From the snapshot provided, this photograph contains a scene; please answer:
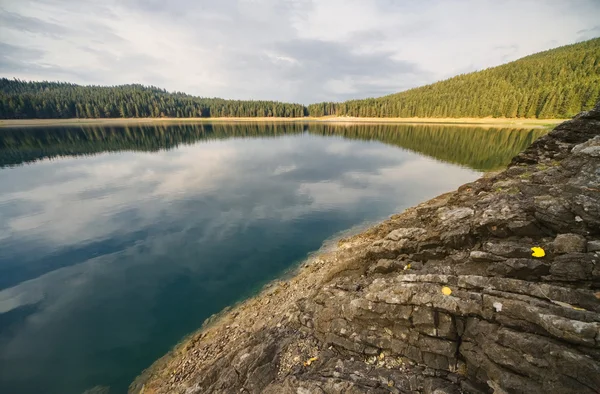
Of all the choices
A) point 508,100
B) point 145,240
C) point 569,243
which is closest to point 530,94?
point 508,100

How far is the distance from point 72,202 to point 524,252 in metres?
44.9

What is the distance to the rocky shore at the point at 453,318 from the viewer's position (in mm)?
6344

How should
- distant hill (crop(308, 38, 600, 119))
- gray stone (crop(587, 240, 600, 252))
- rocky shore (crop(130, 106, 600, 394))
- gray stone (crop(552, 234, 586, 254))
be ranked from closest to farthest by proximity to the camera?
rocky shore (crop(130, 106, 600, 394)) → gray stone (crop(587, 240, 600, 252)) → gray stone (crop(552, 234, 586, 254)) → distant hill (crop(308, 38, 600, 119))

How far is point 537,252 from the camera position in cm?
816

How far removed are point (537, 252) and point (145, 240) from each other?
89.0 feet

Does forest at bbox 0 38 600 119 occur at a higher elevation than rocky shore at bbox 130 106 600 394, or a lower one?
higher

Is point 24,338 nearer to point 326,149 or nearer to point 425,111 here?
point 326,149

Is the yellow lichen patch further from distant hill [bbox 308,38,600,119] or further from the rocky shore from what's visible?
distant hill [bbox 308,38,600,119]

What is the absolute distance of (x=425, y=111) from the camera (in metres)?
178

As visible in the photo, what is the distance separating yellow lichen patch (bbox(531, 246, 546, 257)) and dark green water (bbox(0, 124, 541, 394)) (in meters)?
14.6

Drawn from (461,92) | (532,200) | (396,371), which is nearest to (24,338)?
(396,371)

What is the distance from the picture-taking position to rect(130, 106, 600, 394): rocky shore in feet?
20.8

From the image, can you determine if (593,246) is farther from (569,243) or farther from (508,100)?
(508,100)

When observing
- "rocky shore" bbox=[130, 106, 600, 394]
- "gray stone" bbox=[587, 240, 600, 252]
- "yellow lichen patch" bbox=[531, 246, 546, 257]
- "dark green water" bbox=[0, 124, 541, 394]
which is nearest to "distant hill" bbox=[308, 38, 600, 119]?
"dark green water" bbox=[0, 124, 541, 394]
